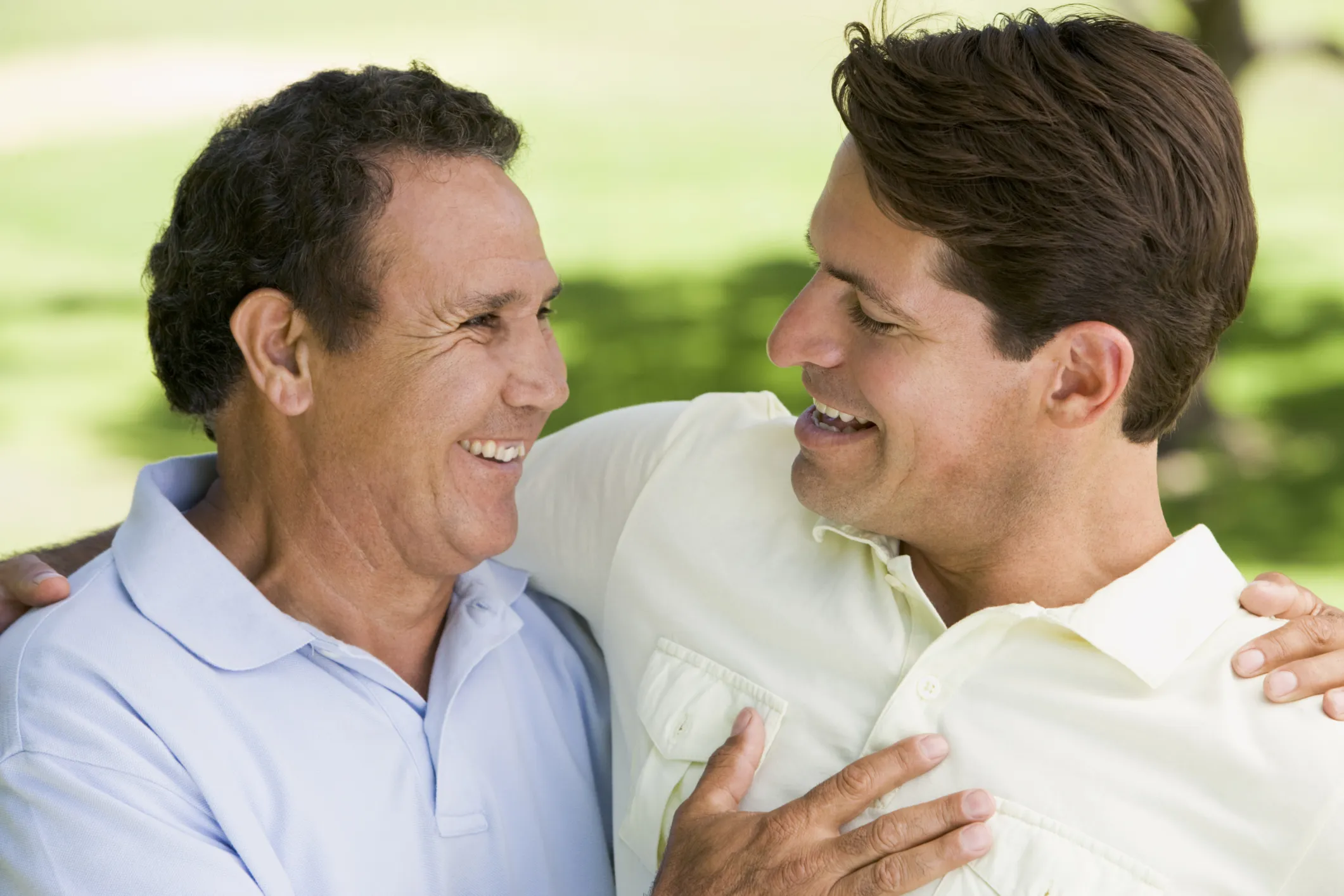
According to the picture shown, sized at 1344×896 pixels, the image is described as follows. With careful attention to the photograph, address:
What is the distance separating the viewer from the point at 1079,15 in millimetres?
2365

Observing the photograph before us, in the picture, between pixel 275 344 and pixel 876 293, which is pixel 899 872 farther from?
pixel 275 344

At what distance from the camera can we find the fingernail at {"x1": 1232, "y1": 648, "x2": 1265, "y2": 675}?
2068 mm

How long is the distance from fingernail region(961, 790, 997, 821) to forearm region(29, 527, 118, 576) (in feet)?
4.99

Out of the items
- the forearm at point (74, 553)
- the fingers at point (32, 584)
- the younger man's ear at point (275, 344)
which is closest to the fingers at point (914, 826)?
the younger man's ear at point (275, 344)

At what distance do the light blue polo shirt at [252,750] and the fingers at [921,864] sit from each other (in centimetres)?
63

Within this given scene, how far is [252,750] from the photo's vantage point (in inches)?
Answer: 85.8

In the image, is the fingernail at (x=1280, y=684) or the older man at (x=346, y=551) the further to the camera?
the older man at (x=346, y=551)

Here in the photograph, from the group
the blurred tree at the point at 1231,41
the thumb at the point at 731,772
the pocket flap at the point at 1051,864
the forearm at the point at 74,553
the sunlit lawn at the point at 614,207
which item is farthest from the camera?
the sunlit lawn at the point at 614,207

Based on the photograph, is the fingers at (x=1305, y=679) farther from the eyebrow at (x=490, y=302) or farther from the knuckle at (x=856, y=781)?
the eyebrow at (x=490, y=302)

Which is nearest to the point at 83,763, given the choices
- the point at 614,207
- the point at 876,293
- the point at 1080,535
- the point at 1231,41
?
the point at 876,293

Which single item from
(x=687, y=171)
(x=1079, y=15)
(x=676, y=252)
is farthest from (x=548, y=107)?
(x=1079, y=15)

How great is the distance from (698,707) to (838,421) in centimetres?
54

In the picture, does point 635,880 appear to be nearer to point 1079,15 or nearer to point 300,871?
point 300,871

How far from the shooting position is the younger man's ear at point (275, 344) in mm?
2357
